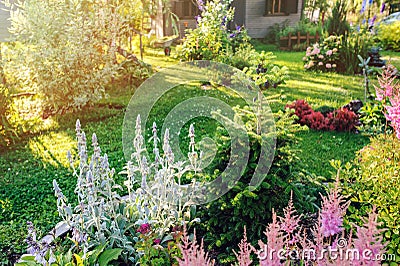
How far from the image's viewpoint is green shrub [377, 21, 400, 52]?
40.2ft

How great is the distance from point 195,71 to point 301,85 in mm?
2517

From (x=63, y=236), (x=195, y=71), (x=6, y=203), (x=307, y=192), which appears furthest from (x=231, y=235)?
(x=195, y=71)

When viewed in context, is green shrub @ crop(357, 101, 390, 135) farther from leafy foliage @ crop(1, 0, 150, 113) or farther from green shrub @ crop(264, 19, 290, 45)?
green shrub @ crop(264, 19, 290, 45)

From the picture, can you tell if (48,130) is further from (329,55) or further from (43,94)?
(329,55)

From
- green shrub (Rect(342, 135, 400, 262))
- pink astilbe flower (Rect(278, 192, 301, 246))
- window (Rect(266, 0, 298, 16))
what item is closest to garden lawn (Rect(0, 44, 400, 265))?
green shrub (Rect(342, 135, 400, 262))

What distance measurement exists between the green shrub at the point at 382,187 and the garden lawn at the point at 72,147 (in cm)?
60

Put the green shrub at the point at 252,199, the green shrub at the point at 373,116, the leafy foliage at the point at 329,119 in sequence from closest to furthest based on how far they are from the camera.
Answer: the green shrub at the point at 252,199, the green shrub at the point at 373,116, the leafy foliage at the point at 329,119

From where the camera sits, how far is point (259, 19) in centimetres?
1520

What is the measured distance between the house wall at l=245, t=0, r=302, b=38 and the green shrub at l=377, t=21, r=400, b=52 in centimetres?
343

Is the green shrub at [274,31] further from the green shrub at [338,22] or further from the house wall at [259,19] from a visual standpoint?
the green shrub at [338,22]

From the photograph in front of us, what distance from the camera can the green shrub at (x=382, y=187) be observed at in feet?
8.55

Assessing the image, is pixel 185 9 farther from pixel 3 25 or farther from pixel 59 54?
pixel 59 54

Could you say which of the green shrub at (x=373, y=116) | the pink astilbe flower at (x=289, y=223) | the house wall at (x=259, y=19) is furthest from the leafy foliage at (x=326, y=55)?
the pink astilbe flower at (x=289, y=223)

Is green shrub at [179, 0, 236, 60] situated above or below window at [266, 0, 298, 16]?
below
